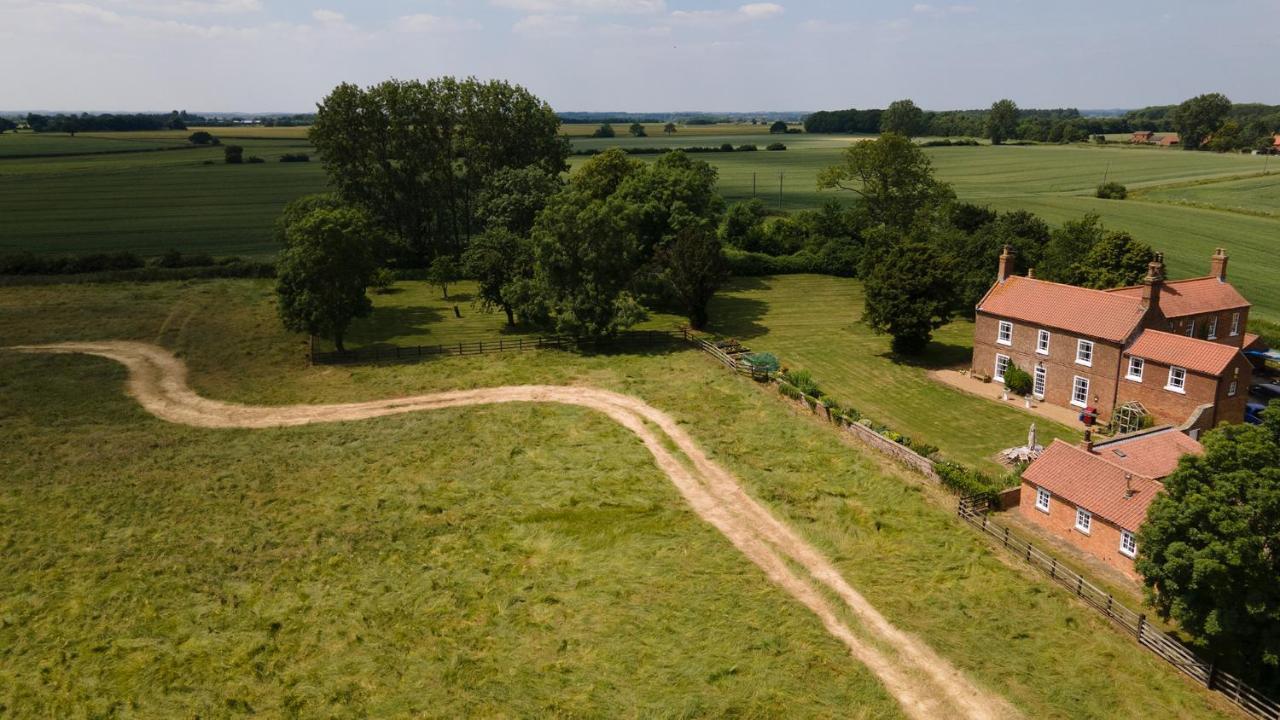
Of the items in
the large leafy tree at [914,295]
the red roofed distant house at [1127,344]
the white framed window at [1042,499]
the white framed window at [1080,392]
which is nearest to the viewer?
the white framed window at [1042,499]

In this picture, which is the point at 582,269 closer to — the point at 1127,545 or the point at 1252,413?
the point at 1127,545

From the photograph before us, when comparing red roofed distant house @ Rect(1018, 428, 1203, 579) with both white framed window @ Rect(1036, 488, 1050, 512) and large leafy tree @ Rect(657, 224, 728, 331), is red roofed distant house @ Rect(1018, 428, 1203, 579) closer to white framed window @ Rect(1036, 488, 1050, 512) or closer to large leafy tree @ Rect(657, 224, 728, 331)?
white framed window @ Rect(1036, 488, 1050, 512)

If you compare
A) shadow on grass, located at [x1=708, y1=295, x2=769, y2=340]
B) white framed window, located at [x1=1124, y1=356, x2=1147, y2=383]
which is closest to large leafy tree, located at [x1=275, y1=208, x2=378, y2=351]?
shadow on grass, located at [x1=708, y1=295, x2=769, y2=340]

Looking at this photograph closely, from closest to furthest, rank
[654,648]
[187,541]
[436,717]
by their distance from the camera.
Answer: [436,717], [654,648], [187,541]

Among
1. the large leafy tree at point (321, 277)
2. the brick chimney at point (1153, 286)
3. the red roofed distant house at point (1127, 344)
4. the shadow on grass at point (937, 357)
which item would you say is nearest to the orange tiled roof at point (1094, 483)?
the red roofed distant house at point (1127, 344)

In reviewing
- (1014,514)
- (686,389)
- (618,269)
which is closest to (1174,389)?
(1014,514)

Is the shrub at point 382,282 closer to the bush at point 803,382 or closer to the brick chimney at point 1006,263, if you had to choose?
the bush at point 803,382

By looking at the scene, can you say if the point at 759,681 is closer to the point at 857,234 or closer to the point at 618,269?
the point at 618,269
